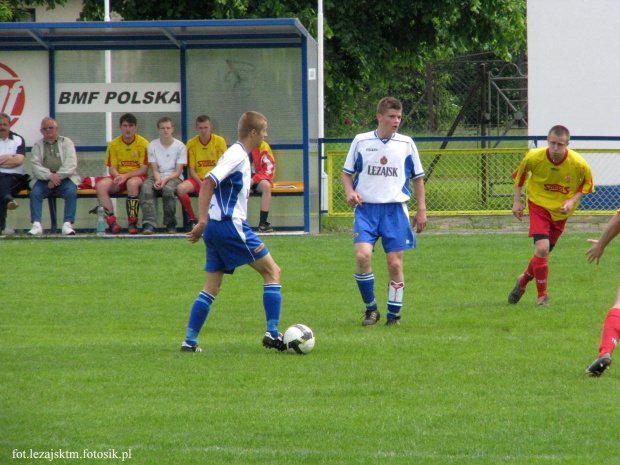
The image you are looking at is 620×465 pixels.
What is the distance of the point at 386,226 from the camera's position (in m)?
8.57

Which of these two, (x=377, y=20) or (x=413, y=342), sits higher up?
(x=377, y=20)

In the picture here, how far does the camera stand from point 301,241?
1424 centimetres

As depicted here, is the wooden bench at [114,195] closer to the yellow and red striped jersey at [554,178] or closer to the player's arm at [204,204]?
the yellow and red striped jersey at [554,178]

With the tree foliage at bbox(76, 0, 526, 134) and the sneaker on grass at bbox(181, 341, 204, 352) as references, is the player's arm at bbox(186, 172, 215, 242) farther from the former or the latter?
the tree foliage at bbox(76, 0, 526, 134)

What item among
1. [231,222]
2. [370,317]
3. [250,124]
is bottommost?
[370,317]

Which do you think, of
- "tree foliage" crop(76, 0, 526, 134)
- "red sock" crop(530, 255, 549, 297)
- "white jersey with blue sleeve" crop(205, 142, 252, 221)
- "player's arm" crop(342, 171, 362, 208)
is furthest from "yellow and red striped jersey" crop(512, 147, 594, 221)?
"tree foliage" crop(76, 0, 526, 134)

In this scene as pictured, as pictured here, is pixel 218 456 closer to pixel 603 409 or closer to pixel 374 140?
pixel 603 409

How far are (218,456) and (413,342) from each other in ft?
10.3

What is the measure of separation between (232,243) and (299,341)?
882mm

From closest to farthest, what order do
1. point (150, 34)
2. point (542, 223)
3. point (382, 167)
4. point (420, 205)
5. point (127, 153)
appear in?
point (382, 167)
point (420, 205)
point (542, 223)
point (127, 153)
point (150, 34)

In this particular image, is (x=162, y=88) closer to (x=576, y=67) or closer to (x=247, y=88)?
(x=247, y=88)

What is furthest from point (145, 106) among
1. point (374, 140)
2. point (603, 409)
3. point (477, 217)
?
point (603, 409)

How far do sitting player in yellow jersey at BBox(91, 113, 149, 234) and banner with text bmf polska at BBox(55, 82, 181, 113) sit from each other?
2.15ft

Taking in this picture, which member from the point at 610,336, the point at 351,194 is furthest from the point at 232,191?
the point at 610,336
